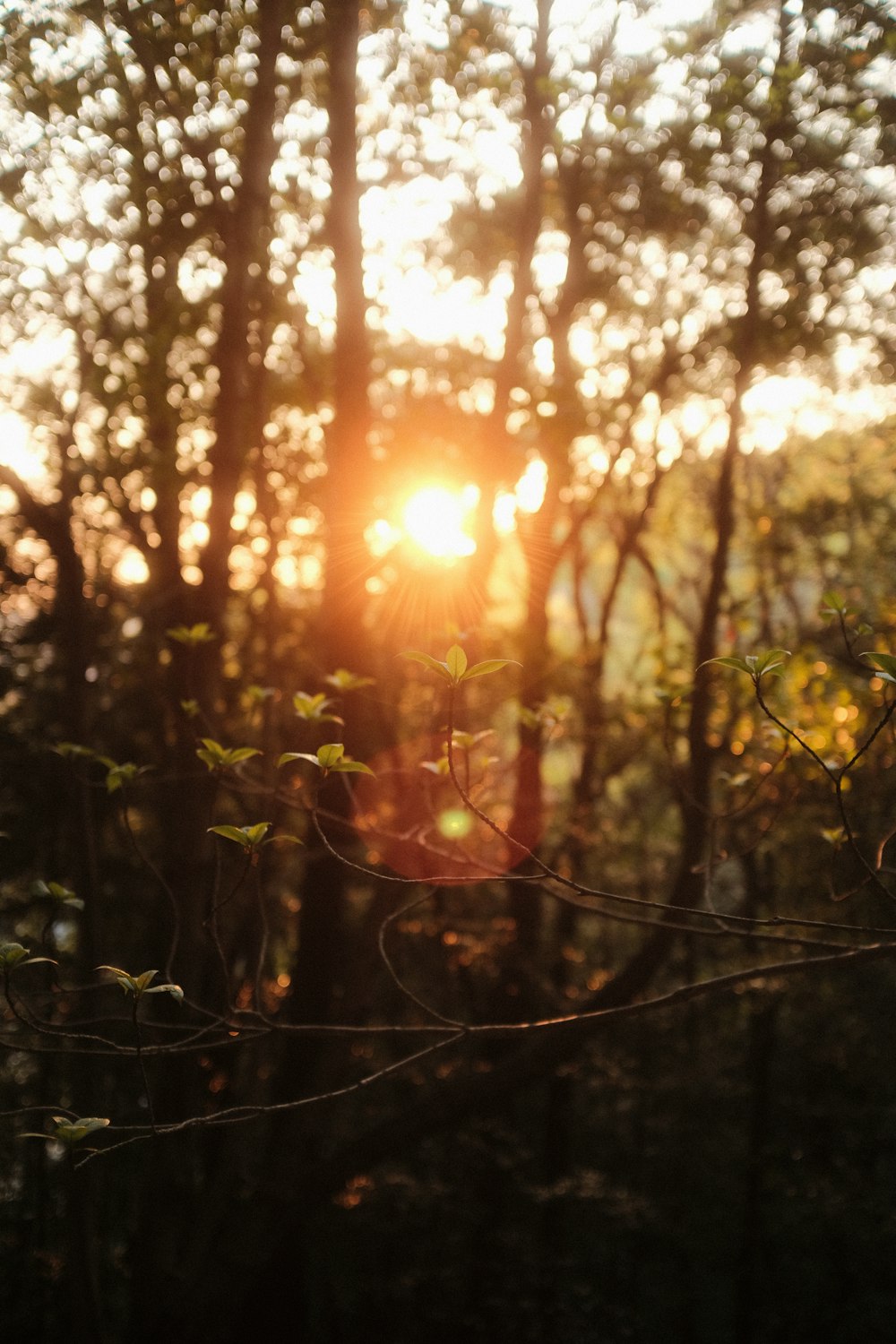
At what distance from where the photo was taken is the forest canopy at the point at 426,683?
531cm

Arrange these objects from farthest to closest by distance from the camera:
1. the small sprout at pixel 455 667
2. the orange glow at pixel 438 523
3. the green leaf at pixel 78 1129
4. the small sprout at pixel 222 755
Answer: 1. the orange glow at pixel 438 523
2. the small sprout at pixel 222 755
3. the green leaf at pixel 78 1129
4. the small sprout at pixel 455 667

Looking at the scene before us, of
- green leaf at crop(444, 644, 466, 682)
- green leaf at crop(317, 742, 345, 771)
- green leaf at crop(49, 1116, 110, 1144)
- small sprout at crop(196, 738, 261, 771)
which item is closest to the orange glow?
small sprout at crop(196, 738, 261, 771)

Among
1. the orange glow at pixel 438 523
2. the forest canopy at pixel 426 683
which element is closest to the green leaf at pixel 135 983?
the forest canopy at pixel 426 683

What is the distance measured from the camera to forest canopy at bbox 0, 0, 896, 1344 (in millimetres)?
5309

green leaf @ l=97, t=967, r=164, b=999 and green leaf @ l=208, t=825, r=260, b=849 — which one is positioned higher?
green leaf @ l=208, t=825, r=260, b=849

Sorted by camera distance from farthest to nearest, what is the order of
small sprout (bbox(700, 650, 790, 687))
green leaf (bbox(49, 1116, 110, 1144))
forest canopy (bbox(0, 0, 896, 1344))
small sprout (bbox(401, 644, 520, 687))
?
forest canopy (bbox(0, 0, 896, 1344)) → green leaf (bbox(49, 1116, 110, 1144)) → small sprout (bbox(700, 650, 790, 687)) → small sprout (bbox(401, 644, 520, 687))

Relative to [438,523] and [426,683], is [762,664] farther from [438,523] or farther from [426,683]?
[426,683]

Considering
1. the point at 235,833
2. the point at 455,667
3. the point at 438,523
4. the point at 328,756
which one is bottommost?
the point at 235,833

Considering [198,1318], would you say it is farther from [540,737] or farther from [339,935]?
[540,737]

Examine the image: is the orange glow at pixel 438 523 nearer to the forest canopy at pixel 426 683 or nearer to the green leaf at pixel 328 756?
the forest canopy at pixel 426 683

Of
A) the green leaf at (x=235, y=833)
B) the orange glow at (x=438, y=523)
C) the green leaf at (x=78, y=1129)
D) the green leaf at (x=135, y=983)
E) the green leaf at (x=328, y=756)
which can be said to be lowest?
the green leaf at (x=78, y=1129)

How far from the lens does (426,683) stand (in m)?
10.2

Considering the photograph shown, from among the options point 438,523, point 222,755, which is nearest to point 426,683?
point 438,523

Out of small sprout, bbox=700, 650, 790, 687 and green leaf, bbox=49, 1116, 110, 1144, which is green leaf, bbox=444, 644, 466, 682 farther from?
green leaf, bbox=49, 1116, 110, 1144
